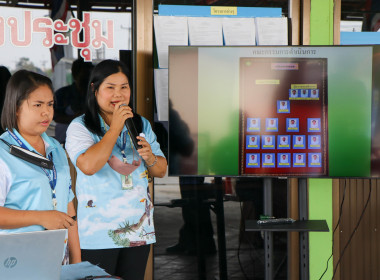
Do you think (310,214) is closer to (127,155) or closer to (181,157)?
(181,157)

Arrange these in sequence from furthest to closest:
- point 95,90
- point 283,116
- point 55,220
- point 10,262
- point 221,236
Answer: point 221,236 < point 283,116 < point 95,90 < point 55,220 < point 10,262

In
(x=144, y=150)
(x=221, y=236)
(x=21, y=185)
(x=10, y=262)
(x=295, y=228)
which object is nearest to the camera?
(x=10, y=262)

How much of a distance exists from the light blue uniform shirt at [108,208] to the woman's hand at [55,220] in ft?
2.55

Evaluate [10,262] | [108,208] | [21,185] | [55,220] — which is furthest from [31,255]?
[108,208]

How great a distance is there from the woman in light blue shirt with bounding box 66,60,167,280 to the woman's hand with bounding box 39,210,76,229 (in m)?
0.73

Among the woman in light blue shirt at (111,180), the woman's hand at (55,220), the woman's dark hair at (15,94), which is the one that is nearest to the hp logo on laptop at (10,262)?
the woman's hand at (55,220)

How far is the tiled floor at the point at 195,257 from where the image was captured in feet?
13.0

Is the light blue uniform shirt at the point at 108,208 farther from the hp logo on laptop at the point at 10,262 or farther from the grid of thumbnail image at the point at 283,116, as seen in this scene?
the hp logo on laptop at the point at 10,262

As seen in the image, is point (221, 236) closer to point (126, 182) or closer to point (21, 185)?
point (126, 182)

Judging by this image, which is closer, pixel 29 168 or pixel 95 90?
pixel 29 168

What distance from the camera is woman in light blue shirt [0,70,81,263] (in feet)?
7.48

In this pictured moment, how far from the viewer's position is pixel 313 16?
4031mm

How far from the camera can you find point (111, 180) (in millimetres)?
2920

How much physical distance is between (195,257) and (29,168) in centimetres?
197
